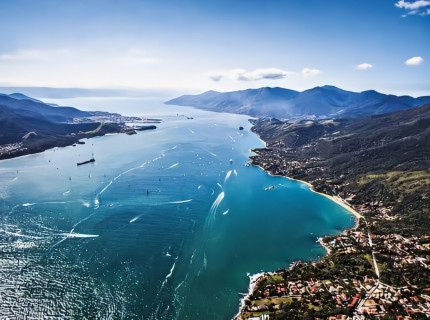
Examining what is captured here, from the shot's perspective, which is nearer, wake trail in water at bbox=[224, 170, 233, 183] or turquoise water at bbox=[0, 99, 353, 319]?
turquoise water at bbox=[0, 99, 353, 319]

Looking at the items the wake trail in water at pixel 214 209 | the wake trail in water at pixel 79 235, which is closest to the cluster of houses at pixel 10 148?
the wake trail in water at pixel 79 235

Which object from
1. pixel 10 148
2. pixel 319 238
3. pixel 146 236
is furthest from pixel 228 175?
pixel 10 148

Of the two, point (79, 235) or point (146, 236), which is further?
point (146, 236)

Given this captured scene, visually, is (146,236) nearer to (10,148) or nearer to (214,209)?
(214,209)

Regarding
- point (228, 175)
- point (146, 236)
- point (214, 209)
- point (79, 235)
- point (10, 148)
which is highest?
point (228, 175)

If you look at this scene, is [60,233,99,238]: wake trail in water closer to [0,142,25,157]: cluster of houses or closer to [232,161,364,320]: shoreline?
[232,161,364,320]: shoreline

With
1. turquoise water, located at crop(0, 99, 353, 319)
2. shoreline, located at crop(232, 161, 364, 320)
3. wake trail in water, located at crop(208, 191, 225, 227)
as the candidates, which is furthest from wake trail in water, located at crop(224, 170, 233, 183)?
wake trail in water, located at crop(208, 191, 225, 227)
